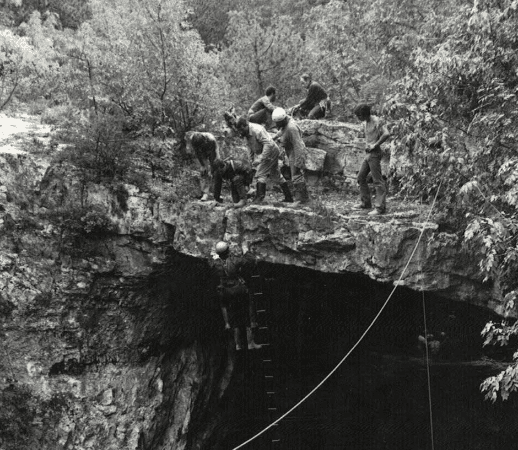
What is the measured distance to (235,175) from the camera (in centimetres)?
848

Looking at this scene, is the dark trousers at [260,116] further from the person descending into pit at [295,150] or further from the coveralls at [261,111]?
the person descending into pit at [295,150]

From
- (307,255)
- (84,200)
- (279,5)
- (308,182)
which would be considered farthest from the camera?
(279,5)

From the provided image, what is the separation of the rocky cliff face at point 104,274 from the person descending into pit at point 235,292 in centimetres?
52

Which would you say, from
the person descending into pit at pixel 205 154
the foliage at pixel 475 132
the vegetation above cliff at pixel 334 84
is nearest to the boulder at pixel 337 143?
the vegetation above cliff at pixel 334 84

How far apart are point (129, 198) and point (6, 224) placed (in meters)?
1.89

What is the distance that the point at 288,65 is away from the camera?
44.4 ft

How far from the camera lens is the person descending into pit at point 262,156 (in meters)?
8.20

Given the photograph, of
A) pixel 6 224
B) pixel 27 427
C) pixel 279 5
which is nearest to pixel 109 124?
pixel 6 224

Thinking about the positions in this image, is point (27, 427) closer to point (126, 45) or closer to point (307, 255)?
point (307, 255)

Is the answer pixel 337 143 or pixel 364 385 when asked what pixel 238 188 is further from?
pixel 364 385

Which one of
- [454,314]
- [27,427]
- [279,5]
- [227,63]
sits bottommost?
[27,427]

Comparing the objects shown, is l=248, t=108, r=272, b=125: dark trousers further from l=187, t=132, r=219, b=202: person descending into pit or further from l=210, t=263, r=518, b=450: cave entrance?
l=210, t=263, r=518, b=450: cave entrance

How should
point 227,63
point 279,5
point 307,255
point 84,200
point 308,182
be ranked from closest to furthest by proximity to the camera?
point 307,255 → point 84,200 → point 308,182 → point 227,63 → point 279,5

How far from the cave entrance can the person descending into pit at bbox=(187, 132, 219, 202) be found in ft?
9.27
